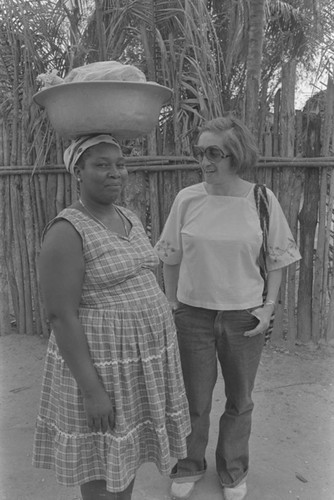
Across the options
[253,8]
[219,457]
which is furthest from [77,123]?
[253,8]

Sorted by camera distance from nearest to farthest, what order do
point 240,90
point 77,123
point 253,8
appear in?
point 77,123 → point 253,8 → point 240,90

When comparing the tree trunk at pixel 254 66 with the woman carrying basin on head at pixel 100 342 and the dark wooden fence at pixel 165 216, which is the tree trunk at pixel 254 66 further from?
the woman carrying basin on head at pixel 100 342

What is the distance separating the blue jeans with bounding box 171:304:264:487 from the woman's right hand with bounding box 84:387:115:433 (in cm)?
67

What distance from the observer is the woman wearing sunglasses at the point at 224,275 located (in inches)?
81.6

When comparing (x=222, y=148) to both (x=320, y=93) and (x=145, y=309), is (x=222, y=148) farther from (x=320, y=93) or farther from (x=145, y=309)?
A: (x=320, y=93)

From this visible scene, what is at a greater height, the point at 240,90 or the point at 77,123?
the point at 240,90

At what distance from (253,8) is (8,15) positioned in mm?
2065

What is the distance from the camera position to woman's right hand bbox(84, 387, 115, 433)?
160 centimetres

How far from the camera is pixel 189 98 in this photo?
13.6 feet

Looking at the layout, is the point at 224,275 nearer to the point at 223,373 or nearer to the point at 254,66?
the point at 223,373

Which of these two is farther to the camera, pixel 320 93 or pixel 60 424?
pixel 320 93

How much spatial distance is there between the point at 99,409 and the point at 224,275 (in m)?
0.82

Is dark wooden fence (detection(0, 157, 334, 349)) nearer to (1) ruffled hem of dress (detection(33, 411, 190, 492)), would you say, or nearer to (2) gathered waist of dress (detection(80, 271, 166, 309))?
(2) gathered waist of dress (detection(80, 271, 166, 309))

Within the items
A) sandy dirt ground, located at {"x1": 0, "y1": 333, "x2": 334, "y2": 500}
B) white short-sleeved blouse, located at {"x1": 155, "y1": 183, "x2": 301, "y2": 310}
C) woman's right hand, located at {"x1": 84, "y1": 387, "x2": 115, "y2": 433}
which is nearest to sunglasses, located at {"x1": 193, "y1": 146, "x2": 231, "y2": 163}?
white short-sleeved blouse, located at {"x1": 155, "y1": 183, "x2": 301, "y2": 310}
